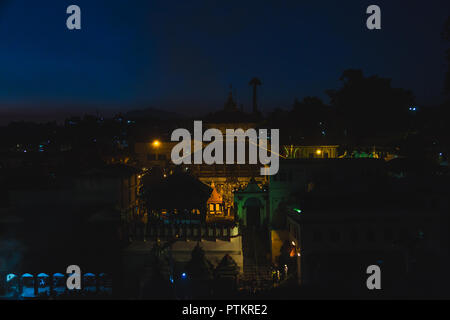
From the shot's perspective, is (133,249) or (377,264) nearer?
(133,249)

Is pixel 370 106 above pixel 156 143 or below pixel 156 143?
above

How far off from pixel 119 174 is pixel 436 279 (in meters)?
18.0

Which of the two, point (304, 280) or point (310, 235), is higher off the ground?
point (310, 235)

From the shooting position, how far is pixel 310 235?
20375mm

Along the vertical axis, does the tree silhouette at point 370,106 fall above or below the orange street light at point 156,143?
above

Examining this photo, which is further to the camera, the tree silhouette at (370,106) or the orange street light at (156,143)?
the orange street light at (156,143)

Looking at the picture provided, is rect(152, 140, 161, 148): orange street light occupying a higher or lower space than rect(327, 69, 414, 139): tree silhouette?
lower

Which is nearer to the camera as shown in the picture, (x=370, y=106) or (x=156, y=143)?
(x=370, y=106)

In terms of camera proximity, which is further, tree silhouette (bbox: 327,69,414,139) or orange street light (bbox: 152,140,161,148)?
orange street light (bbox: 152,140,161,148)

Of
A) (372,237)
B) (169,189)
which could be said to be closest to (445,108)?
(372,237)
